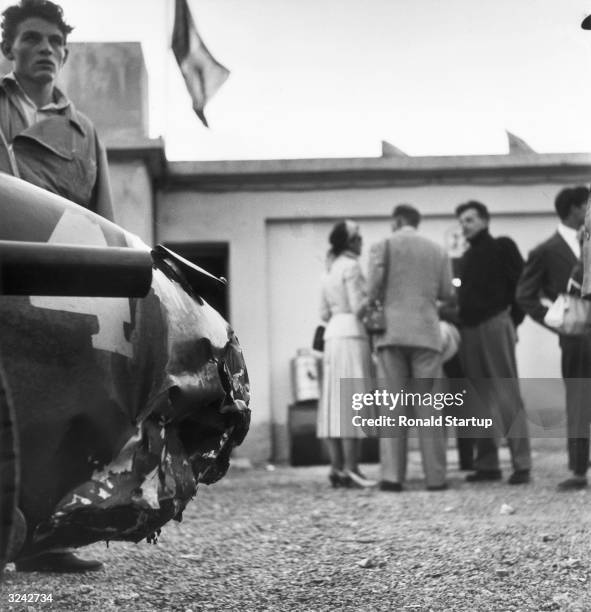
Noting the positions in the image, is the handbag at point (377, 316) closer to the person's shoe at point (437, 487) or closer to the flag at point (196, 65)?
the person's shoe at point (437, 487)

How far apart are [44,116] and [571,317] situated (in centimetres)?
269

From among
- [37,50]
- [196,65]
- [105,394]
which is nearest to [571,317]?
[196,65]

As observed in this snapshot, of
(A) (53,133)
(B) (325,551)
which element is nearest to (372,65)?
→ (A) (53,133)

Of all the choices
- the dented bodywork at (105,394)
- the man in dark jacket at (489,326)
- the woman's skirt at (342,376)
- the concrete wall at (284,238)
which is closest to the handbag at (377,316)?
the woman's skirt at (342,376)

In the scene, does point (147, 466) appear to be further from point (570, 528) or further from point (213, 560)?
point (570, 528)

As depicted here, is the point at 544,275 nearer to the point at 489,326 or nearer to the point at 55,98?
the point at 489,326

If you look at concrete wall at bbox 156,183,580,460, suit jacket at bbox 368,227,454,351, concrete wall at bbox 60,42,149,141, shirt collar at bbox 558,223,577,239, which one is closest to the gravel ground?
suit jacket at bbox 368,227,454,351

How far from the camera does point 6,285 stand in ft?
2.88

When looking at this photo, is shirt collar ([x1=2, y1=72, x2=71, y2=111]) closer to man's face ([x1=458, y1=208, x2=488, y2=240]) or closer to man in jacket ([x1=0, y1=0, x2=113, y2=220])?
man in jacket ([x1=0, y1=0, x2=113, y2=220])

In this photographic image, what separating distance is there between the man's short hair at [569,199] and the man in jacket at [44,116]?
2.73 meters

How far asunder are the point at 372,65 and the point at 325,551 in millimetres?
1382

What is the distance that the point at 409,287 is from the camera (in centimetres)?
527

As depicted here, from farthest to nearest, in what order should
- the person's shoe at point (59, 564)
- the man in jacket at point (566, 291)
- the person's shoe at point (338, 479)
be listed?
the person's shoe at point (338, 479), the man in jacket at point (566, 291), the person's shoe at point (59, 564)

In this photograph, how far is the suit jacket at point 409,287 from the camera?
5230 millimetres
